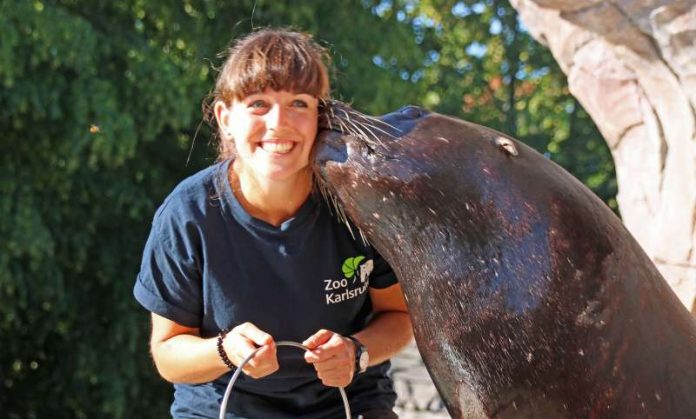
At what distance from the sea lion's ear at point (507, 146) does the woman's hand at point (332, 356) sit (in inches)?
18.8

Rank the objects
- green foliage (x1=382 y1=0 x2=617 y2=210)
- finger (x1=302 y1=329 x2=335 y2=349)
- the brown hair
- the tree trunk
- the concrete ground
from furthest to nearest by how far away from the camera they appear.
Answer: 1. green foliage (x1=382 y1=0 x2=617 y2=210)
2. the concrete ground
3. the tree trunk
4. the brown hair
5. finger (x1=302 y1=329 x2=335 y2=349)

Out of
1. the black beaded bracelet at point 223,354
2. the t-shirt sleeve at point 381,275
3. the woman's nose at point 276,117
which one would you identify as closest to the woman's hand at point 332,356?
the black beaded bracelet at point 223,354

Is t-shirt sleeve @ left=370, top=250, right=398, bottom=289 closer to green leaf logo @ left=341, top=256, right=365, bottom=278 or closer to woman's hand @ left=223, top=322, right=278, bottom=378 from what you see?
green leaf logo @ left=341, top=256, right=365, bottom=278

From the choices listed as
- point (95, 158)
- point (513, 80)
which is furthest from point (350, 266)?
point (513, 80)

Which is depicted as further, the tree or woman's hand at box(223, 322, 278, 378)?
the tree

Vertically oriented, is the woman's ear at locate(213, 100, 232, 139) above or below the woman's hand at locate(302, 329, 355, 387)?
above

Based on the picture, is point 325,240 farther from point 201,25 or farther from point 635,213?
point 201,25

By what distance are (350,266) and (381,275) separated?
100mm

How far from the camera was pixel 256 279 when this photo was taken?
2.30 meters

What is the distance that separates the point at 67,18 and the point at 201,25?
4.22 feet

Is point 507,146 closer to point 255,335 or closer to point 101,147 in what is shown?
point 255,335

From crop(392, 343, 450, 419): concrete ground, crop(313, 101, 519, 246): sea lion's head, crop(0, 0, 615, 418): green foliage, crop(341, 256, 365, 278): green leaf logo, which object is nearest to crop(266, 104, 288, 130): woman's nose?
Result: crop(313, 101, 519, 246): sea lion's head

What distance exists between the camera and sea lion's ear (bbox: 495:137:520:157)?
6.54 feet

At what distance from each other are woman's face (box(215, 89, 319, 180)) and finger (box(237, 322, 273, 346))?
0.33 metres
